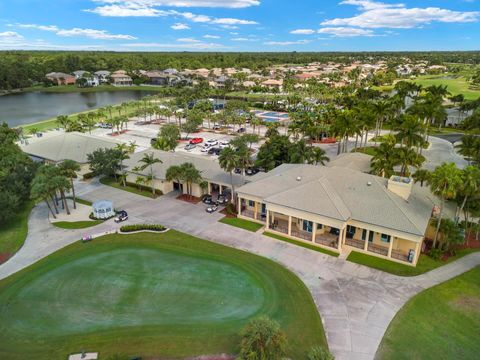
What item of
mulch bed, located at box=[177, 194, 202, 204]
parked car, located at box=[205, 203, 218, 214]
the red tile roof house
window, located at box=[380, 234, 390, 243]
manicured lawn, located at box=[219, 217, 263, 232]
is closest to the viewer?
window, located at box=[380, 234, 390, 243]

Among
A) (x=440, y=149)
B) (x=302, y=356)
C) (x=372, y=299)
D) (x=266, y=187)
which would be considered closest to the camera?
(x=302, y=356)

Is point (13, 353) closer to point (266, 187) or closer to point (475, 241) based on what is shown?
point (266, 187)

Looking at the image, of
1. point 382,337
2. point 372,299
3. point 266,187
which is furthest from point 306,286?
point 266,187

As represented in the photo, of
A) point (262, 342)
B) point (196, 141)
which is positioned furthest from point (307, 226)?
point (196, 141)

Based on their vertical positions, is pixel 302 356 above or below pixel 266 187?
below

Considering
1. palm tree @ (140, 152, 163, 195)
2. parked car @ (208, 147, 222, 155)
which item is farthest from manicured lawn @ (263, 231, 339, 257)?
parked car @ (208, 147, 222, 155)

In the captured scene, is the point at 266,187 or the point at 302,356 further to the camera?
the point at 266,187

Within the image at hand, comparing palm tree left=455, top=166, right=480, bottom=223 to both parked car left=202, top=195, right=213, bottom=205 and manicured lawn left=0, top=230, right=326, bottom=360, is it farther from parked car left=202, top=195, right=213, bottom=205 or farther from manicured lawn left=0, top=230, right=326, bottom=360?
parked car left=202, top=195, right=213, bottom=205

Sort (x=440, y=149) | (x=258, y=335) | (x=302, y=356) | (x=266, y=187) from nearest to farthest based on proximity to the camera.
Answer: (x=258, y=335)
(x=302, y=356)
(x=266, y=187)
(x=440, y=149)
